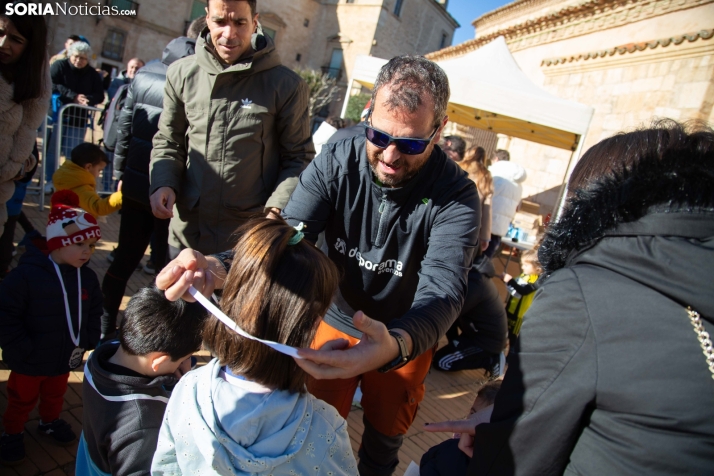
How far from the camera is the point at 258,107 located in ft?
8.15

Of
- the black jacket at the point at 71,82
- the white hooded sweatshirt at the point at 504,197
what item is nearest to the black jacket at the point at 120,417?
the white hooded sweatshirt at the point at 504,197

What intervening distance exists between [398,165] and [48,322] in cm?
188

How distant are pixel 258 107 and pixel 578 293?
2.00 metres

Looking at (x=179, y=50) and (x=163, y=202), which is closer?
(x=163, y=202)

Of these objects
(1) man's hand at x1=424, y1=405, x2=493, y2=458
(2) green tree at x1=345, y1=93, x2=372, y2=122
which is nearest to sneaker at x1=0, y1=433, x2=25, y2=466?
(1) man's hand at x1=424, y1=405, x2=493, y2=458

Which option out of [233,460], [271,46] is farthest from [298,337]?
[271,46]

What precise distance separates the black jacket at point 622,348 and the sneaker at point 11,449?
89.1 inches

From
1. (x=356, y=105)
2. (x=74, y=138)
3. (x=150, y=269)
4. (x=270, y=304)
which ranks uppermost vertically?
(x=356, y=105)

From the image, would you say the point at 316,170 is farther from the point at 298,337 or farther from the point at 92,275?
the point at 92,275

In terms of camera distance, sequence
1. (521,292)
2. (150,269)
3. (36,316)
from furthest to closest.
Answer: (150,269), (521,292), (36,316)

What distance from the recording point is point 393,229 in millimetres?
1949

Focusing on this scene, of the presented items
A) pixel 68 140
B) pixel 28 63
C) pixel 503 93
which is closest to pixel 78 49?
pixel 68 140

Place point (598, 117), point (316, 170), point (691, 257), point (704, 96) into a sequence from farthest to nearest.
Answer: point (598, 117) < point (704, 96) < point (316, 170) < point (691, 257)

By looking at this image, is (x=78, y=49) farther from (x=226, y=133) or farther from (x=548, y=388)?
(x=548, y=388)
